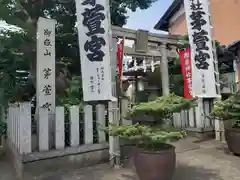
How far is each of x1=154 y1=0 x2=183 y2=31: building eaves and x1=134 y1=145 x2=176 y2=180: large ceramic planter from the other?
37.7ft

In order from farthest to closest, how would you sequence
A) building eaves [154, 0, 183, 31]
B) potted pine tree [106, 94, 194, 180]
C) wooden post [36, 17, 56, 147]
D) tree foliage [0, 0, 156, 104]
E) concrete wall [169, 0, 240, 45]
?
building eaves [154, 0, 183, 31] < concrete wall [169, 0, 240, 45] < tree foliage [0, 0, 156, 104] < wooden post [36, 17, 56, 147] < potted pine tree [106, 94, 194, 180]

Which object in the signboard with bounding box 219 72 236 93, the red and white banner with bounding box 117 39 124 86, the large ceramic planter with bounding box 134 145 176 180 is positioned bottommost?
the large ceramic planter with bounding box 134 145 176 180

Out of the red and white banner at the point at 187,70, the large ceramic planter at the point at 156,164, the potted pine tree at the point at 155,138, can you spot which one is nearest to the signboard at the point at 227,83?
the red and white banner at the point at 187,70

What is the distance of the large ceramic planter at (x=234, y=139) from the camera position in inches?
227

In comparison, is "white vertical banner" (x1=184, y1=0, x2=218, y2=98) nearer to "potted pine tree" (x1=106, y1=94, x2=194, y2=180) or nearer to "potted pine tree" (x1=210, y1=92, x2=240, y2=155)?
"potted pine tree" (x1=210, y1=92, x2=240, y2=155)

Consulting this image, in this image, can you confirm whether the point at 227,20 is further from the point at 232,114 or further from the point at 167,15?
the point at 232,114

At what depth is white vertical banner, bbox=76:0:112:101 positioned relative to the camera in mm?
5199

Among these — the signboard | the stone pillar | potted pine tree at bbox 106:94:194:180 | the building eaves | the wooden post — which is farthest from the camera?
the building eaves

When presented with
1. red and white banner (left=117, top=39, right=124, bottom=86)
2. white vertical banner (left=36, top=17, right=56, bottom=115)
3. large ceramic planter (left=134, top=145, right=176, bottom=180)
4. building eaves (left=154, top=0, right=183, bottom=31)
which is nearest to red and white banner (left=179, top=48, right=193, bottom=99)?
red and white banner (left=117, top=39, right=124, bottom=86)

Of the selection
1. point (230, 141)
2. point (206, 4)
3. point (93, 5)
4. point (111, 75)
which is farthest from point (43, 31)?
point (230, 141)

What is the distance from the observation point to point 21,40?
22.2 feet

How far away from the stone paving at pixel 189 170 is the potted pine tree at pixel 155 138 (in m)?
0.70

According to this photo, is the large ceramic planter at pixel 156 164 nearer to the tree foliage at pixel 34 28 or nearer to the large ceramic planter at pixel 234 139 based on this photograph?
the large ceramic planter at pixel 234 139

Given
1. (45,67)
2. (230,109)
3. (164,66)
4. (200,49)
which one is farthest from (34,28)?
(230,109)
